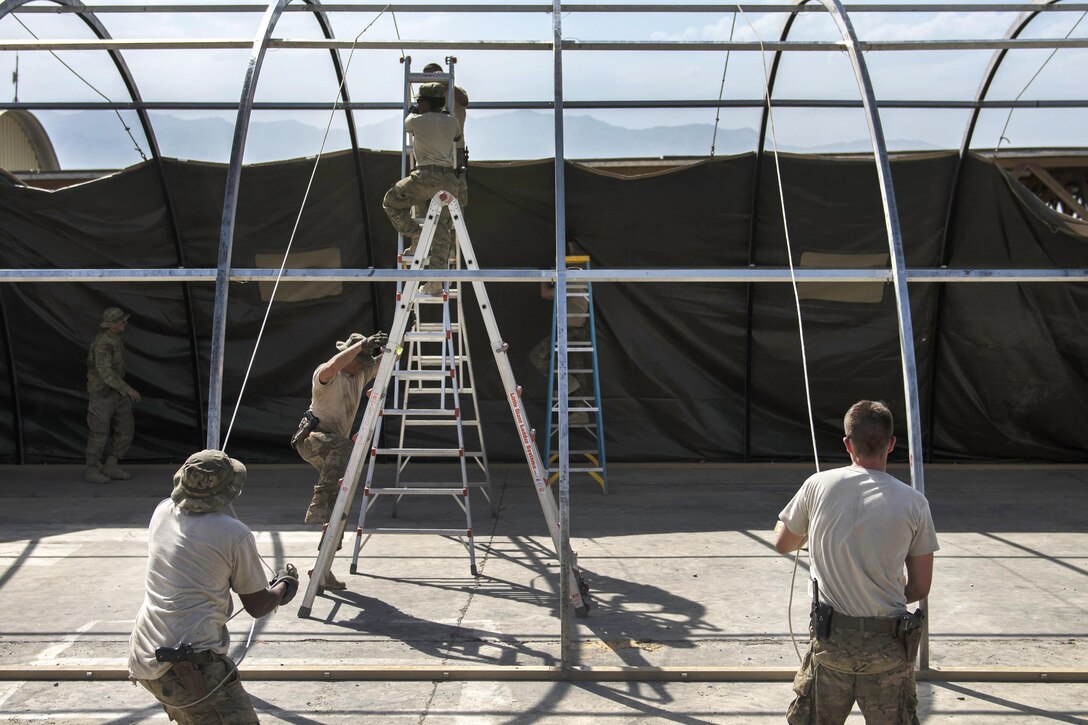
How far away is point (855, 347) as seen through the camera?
33.5ft

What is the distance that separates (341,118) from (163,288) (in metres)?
2.58

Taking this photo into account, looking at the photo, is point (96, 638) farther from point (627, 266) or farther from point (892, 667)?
point (627, 266)

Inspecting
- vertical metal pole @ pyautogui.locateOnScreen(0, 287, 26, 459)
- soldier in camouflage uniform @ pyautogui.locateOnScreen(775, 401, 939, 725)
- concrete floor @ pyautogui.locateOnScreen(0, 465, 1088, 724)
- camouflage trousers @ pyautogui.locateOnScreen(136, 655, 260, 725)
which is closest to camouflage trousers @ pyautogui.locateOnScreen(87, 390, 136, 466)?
concrete floor @ pyautogui.locateOnScreen(0, 465, 1088, 724)

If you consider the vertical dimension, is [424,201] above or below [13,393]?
above

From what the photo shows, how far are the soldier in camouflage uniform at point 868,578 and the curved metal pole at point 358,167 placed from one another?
21.4 ft

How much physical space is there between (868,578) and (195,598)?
248cm

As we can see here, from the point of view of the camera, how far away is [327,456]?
646 centimetres

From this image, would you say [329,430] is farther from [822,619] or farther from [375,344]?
[822,619]

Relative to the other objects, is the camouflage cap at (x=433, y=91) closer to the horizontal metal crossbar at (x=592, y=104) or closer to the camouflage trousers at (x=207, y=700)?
the horizontal metal crossbar at (x=592, y=104)

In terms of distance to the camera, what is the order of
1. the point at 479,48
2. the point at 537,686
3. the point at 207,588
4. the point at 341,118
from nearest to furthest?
the point at 207,588
the point at 537,686
the point at 479,48
the point at 341,118

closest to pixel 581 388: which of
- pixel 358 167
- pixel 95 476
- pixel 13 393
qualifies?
pixel 358 167

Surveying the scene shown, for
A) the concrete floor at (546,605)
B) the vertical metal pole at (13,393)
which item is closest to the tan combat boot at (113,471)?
the concrete floor at (546,605)

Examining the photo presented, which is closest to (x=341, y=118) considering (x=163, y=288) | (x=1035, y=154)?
(x=163, y=288)

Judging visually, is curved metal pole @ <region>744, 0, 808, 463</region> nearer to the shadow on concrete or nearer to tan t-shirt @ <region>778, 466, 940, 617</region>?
the shadow on concrete
